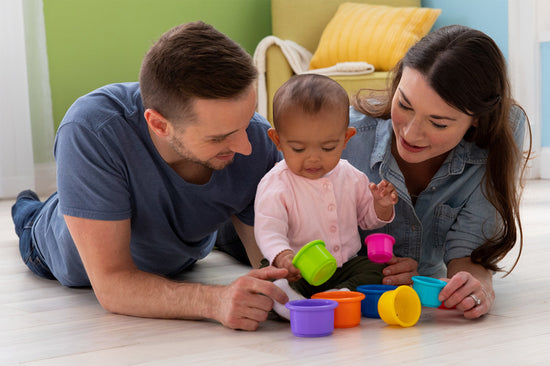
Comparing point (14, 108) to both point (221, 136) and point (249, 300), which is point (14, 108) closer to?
point (221, 136)

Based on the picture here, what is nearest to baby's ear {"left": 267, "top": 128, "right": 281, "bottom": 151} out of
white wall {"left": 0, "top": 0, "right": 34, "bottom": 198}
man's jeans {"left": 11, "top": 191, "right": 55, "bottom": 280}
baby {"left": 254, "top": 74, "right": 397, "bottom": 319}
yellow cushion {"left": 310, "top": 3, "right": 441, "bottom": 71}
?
baby {"left": 254, "top": 74, "right": 397, "bottom": 319}

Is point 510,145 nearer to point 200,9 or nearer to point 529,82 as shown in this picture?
point 529,82

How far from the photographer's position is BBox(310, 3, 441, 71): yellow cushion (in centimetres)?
394

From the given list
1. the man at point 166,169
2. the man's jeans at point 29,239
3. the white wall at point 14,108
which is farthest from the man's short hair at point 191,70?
the white wall at point 14,108

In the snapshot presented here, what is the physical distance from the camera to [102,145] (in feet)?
5.05

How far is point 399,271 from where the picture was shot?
5.39ft

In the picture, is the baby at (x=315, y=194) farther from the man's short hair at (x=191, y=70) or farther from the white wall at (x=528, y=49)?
the white wall at (x=528, y=49)

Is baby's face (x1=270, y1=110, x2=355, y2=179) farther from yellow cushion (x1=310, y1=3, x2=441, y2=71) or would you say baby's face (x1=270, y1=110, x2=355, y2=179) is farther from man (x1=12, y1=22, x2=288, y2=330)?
yellow cushion (x1=310, y1=3, x2=441, y2=71)

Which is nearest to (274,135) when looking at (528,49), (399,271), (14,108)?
(399,271)

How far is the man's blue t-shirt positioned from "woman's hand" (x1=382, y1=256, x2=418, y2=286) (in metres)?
0.39

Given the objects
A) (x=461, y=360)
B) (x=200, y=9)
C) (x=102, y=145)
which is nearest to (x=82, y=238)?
(x=102, y=145)

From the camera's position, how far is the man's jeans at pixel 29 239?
6.85 ft

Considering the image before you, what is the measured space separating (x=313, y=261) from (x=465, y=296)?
1.07ft

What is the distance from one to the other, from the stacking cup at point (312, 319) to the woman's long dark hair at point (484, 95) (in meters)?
0.50
